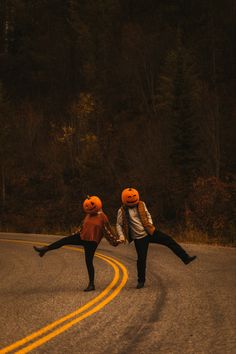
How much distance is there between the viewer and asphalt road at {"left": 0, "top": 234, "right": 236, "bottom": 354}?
534cm

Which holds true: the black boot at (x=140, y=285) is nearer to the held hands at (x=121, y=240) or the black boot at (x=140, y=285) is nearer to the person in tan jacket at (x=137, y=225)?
the person in tan jacket at (x=137, y=225)

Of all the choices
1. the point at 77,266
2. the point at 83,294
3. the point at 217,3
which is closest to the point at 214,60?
the point at 217,3

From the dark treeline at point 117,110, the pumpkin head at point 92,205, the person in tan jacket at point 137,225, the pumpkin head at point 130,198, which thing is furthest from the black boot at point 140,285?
the dark treeline at point 117,110

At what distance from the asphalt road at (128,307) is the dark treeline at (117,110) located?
10.2m

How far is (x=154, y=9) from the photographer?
5641 cm

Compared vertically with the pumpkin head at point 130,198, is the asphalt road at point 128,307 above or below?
below

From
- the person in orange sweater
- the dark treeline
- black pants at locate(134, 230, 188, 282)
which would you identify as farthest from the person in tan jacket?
the dark treeline

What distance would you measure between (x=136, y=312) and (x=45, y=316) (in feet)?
4.35

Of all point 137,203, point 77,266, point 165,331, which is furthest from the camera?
point 77,266

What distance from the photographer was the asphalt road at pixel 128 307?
5336mm

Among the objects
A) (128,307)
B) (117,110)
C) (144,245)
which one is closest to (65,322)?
(128,307)

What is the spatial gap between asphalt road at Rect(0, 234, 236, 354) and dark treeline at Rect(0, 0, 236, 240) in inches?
400

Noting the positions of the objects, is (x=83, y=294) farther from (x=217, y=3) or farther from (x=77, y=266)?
(x=217, y=3)

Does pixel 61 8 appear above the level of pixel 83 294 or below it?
above
